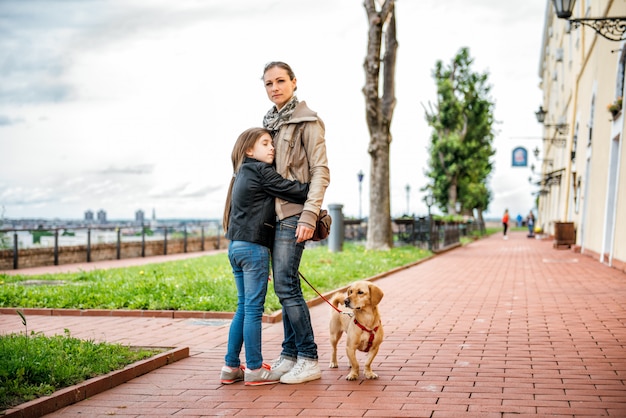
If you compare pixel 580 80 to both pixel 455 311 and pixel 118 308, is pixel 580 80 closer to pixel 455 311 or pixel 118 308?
pixel 455 311

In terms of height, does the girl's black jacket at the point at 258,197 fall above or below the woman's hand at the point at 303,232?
above

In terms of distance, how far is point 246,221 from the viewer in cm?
505

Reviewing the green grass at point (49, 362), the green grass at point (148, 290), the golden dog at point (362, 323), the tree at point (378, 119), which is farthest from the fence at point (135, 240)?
the golden dog at point (362, 323)

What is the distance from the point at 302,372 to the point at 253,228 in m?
1.11

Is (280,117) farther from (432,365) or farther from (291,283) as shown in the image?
(432,365)

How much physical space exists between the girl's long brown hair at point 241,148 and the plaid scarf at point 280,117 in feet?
0.31

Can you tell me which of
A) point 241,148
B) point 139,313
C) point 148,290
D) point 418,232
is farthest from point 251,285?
point 418,232

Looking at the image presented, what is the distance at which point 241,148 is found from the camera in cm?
520

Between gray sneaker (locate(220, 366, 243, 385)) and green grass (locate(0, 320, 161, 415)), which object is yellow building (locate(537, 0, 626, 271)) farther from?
green grass (locate(0, 320, 161, 415))

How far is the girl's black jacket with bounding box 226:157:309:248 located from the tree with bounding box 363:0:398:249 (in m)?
16.3

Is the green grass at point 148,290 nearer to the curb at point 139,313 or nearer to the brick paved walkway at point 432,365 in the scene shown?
the curb at point 139,313

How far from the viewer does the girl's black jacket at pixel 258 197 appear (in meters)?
5.00

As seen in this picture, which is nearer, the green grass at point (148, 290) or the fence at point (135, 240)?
the green grass at point (148, 290)

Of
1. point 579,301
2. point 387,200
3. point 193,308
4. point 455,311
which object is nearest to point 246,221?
point 193,308
